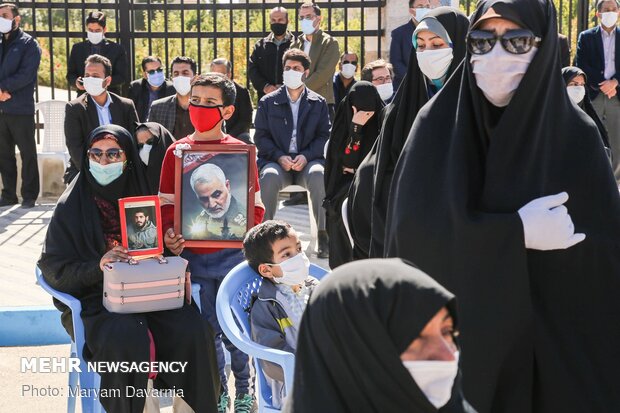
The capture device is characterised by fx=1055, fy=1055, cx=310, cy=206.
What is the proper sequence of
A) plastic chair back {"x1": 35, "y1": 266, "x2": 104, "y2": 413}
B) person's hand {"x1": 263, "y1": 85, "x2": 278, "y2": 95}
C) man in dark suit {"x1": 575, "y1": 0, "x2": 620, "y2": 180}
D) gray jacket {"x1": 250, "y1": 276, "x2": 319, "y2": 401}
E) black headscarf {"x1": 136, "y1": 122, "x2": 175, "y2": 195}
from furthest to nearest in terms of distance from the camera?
man in dark suit {"x1": 575, "y1": 0, "x2": 620, "y2": 180}, person's hand {"x1": 263, "y1": 85, "x2": 278, "y2": 95}, black headscarf {"x1": 136, "y1": 122, "x2": 175, "y2": 195}, plastic chair back {"x1": 35, "y1": 266, "x2": 104, "y2": 413}, gray jacket {"x1": 250, "y1": 276, "x2": 319, "y2": 401}

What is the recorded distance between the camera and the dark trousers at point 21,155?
10.3 m

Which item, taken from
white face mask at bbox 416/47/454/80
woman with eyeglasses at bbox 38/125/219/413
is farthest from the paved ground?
white face mask at bbox 416/47/454/80

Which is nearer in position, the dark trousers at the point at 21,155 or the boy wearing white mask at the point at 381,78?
the boy wearing white mask at the point at 381,78

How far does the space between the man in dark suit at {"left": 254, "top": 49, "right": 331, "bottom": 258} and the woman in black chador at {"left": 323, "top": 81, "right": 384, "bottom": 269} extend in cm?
90

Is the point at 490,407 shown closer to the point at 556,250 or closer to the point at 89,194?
the point at 556,250

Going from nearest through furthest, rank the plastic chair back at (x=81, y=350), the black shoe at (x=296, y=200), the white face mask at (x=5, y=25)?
the plastic chair back at (x=81, y=350)
the white face mask at (x=5, y=25)
the black shoe at (x=296, y=200)

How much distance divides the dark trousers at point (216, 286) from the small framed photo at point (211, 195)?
192 millimetres

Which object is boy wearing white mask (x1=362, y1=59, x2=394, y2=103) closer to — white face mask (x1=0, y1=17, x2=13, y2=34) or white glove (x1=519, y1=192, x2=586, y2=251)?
white face mask (x1=0, y1=17, x2=13, y2=34)

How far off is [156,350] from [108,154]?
864 millimetres

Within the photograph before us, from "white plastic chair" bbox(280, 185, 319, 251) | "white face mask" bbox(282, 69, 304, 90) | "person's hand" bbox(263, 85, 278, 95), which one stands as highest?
"white face mask" bbox(282, 69, 304, 90)

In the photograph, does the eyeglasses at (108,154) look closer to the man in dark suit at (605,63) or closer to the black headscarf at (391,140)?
the black headscarf at (391,140)

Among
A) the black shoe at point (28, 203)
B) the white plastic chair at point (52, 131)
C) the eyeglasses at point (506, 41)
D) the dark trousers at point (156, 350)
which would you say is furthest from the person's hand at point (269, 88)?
the eyeglasses at point (506, 41)

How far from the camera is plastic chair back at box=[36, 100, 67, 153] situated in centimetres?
1094

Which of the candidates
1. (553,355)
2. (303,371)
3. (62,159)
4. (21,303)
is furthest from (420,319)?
(62,159)
